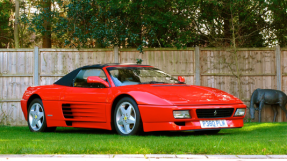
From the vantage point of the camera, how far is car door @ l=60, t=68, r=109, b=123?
7.99 meters

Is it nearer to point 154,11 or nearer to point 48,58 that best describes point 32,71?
point 48,58

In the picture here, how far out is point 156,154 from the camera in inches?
183

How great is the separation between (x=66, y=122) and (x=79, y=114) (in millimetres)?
497

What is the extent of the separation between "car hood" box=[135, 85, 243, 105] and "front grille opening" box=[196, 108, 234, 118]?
125mm

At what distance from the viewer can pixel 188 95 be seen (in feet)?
23.9

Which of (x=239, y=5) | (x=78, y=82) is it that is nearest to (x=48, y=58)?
(x=78, y=82)

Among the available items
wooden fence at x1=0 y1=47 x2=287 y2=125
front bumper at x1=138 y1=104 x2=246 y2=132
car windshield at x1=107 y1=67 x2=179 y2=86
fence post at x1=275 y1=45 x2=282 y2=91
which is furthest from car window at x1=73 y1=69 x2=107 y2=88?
fence post at x1=275 y1=45 x2=282 y2=91

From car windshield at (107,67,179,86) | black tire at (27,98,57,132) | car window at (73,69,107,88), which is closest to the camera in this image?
car windshield at (107,67,179,86)

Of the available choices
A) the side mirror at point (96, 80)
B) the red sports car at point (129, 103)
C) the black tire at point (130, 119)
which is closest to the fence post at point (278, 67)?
the red sports car at point (129, 103)

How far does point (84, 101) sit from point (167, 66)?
5.56 meters

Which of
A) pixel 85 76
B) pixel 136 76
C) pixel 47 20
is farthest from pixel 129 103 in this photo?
pixel 47 20

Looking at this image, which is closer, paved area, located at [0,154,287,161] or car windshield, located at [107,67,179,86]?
paved area, located at [0,154,287,161]

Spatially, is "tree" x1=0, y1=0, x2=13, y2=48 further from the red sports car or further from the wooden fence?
the red sports car

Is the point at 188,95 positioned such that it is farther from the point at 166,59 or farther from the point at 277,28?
the point at 277,28
